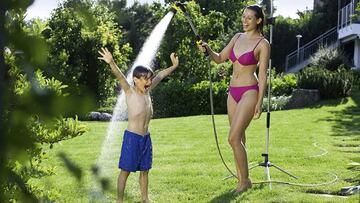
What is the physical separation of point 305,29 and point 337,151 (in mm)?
24153

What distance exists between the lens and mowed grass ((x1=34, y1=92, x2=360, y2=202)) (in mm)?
5480

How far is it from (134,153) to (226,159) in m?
3.24

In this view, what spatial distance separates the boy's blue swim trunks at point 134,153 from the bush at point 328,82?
12903mm

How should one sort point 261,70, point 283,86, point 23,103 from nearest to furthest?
point 23,103 → point 261,70 → point 283,86

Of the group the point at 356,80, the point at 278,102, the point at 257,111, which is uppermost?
the point at 356,80

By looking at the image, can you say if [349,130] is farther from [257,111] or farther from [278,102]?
[257,111]

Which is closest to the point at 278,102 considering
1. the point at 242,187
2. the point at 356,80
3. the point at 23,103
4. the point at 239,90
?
the point at 356,80

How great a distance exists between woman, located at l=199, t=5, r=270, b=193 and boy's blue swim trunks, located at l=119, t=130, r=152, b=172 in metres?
0.95

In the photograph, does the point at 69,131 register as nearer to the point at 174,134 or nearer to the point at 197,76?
the point at 174,134

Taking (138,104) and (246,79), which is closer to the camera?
(138,104)

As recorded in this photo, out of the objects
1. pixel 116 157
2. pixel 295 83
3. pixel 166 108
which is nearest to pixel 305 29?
pixel 295 83

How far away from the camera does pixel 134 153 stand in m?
4.75

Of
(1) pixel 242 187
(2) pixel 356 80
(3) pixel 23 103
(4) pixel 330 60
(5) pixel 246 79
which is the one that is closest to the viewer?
(3) pixel 23 103

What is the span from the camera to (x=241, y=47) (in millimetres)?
5426
